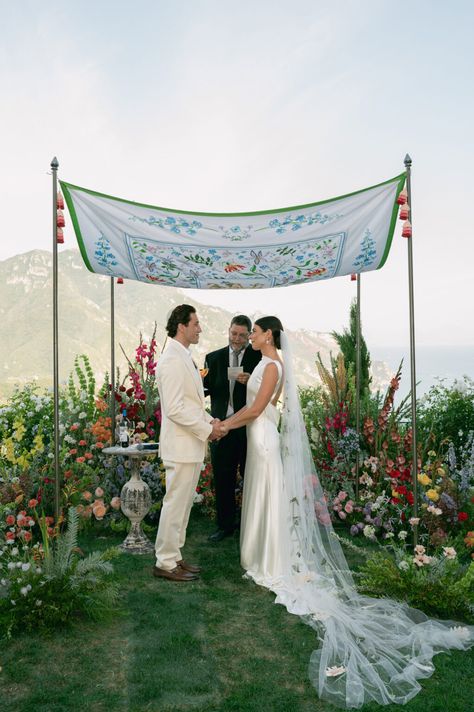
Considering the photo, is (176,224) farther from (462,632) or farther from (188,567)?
(462,632)

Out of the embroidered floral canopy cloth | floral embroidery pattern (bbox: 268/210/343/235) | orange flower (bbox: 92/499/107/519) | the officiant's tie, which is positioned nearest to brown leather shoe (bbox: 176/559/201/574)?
orange flower (bbox: 92/499/107/519)

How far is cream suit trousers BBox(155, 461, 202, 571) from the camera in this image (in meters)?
4.99

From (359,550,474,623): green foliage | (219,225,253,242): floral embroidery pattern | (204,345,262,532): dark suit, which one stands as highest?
(219,225,253,242): floral embroidery pattern

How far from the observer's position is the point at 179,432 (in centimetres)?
500

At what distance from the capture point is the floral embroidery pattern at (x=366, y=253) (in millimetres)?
5367

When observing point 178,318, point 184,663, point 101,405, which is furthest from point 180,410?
point 101,405

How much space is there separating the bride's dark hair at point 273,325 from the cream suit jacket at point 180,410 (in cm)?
71

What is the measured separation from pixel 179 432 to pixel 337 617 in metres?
1.82

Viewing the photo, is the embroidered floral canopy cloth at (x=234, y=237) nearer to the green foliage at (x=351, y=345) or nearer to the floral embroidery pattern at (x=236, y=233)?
the floral embroidery pattern at (x=236, y=233)

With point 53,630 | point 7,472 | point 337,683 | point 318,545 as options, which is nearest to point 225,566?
point 318,545

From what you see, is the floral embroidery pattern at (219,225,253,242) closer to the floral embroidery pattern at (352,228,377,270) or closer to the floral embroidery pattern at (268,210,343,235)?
the floral embroidery pattern at (268,210,343,235)

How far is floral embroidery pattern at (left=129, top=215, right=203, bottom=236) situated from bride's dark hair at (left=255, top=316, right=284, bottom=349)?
979 mm

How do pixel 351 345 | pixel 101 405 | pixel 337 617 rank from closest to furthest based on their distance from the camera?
pixel 337 617, pixel 101 405, pixel 351 345

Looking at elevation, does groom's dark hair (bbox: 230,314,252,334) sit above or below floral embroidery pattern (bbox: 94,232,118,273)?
below
